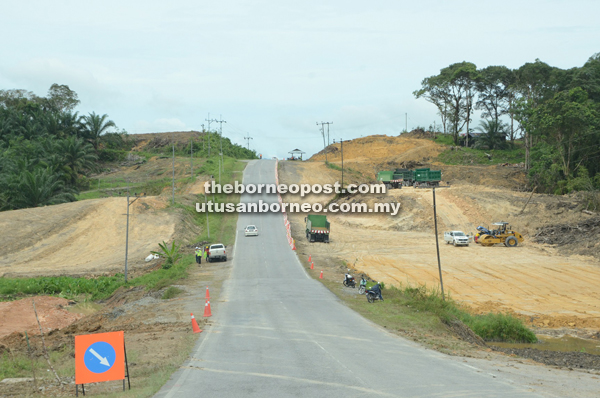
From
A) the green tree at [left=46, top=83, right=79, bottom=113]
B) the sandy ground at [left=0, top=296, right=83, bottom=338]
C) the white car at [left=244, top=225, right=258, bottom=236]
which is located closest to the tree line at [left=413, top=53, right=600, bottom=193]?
the white car at [left=244, top=225, right=258, bottom=236]

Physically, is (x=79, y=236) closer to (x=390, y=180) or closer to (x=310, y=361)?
(x=390, y=180)

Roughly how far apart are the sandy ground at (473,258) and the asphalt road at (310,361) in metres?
11.4

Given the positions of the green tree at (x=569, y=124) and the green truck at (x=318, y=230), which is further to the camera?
the green tree at (x=569, y=124)

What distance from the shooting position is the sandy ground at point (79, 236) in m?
46.8

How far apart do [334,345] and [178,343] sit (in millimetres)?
Result: 5422

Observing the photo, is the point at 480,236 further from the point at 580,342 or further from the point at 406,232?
the point at 580,342

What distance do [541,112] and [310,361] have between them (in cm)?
6722

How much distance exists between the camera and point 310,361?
14.5 m

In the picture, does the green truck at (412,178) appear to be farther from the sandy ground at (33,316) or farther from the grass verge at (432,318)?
the sandy ground at (33,316)

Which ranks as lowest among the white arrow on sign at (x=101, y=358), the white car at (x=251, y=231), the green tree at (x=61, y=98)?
the white arrow on sign at (x=101, y=358)

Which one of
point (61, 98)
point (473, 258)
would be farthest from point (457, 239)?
point (61, 98)

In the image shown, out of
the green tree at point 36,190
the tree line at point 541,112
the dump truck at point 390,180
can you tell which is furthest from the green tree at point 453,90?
the green tree at point 36,190

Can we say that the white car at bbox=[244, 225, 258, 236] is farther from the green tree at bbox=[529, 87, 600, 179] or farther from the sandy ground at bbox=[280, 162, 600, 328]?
the green tree at bbox=[529, 87, 600, 179]

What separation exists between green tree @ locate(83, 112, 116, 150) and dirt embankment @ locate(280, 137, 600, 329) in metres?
53.8
